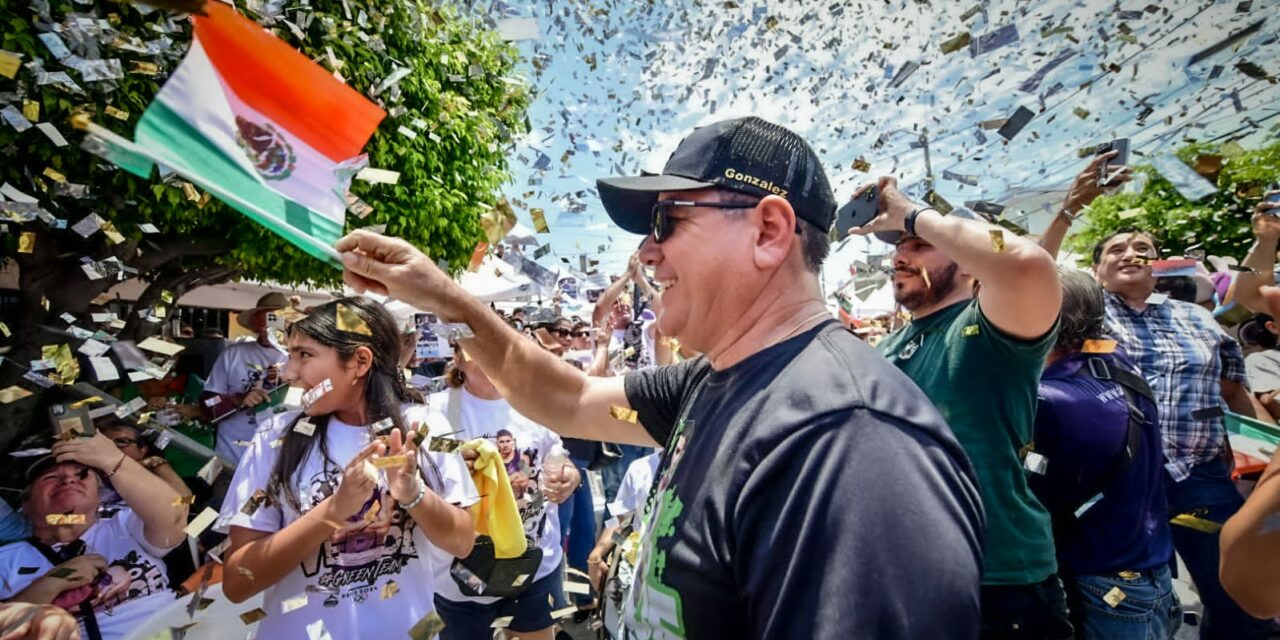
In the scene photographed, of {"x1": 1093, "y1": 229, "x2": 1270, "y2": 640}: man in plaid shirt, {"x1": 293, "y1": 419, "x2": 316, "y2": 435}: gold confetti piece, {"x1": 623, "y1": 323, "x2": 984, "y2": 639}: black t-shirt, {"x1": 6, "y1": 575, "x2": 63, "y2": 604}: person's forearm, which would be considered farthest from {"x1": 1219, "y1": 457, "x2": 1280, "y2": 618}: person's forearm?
{"x1": 6, "y1": 575, "x2": 63, "y2": 604}: person's forearm

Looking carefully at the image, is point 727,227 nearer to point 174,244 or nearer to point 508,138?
point 174,244

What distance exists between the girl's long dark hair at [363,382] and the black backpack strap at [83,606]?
1.29 metres

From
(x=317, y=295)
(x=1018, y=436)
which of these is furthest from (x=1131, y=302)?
(x=317, y=295)

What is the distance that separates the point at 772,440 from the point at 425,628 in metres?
2.12

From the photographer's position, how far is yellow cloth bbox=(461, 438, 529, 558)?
121 inches

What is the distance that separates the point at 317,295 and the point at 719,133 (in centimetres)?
1441

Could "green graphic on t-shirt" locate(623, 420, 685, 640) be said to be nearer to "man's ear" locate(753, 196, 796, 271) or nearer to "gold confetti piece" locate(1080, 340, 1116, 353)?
"man's ear" locate(753, 196, 796, 271)

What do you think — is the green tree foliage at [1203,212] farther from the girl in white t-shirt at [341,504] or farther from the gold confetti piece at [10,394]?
the gold confetti piece at [10,394]

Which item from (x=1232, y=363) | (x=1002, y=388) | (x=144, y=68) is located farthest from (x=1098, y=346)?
(x=144, y=68)

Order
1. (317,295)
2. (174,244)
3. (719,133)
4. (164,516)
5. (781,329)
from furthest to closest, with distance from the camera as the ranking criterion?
(317,295)
(174,244)
(164,516)
(719,133)
(781,329)

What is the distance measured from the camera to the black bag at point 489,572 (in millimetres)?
3225

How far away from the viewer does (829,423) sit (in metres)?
1.09

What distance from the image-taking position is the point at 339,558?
2.53 m

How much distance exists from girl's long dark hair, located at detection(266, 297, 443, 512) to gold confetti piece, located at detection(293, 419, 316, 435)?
0.05ft
